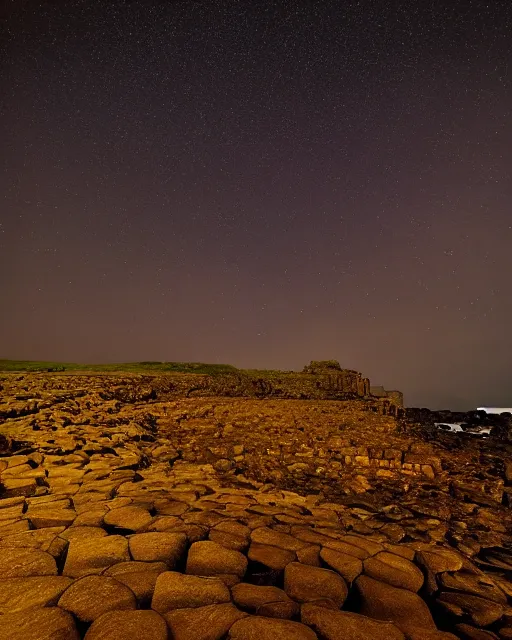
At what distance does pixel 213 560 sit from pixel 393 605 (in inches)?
43.1

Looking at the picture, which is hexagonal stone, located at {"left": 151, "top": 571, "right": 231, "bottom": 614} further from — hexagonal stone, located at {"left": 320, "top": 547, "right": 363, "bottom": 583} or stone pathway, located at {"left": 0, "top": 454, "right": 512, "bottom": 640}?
hexagonal stone, located at {"left": 320, "top": 547, "right": 363, "bottom": 583}

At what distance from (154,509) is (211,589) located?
145cm

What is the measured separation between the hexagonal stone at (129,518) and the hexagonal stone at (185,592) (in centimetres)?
87

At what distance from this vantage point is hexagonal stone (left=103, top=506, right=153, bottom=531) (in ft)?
9.58

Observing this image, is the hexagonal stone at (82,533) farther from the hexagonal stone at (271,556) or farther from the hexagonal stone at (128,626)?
the hexagonal stone at (271,556)

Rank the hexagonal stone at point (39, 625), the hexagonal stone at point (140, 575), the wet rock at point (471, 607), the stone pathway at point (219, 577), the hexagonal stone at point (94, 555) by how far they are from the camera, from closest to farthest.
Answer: the hexagonal stone at point (39, 625) < the stone pathway at point (219, 577) < the hexagonal stone at point (140, 575) < the wet rock at point (471, 607) < the hexagonal stone at point (94, 555)

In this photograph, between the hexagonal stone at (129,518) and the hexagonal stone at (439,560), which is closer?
Answer: the hexagonal stone at (439,560)

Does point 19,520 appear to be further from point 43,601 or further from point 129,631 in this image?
point 129,631

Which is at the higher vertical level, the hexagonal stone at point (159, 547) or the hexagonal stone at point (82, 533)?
the hexagonal stone at point (159, 547)

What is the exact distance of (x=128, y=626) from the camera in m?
1.72

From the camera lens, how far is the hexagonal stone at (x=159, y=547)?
2.39m

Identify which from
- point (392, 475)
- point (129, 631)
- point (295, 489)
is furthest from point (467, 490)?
point (129, 631)

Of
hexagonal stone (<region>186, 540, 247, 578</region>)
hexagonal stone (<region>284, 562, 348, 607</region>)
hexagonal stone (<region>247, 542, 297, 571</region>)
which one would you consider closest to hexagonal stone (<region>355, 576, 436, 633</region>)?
hexagonal stone (<region>284, 562, 348, 607</region>)

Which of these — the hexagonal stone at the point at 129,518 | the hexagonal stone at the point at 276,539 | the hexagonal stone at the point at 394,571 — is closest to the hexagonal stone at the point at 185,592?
the hexagonal stone at the point at 276,539
